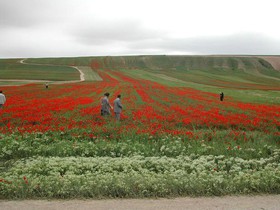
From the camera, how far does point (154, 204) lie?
6.44m

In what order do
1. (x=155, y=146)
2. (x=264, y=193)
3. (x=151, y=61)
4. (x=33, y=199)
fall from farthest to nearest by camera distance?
(x=151, y=61), (x=155, y=146), (x=264, y=193), (x=33, y=199)

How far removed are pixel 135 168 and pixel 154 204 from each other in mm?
2609

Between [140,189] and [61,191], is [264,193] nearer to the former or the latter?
[140,189]

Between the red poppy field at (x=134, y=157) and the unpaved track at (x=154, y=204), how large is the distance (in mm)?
286

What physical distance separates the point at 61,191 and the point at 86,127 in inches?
368

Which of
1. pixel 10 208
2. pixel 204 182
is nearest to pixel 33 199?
pixel 10 208

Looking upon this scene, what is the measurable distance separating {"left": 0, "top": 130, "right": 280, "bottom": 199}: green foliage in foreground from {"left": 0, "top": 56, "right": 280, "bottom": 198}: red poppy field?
0.08ft

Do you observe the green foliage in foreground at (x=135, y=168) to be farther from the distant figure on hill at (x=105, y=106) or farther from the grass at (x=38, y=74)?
the grass at (x=38, y=74)

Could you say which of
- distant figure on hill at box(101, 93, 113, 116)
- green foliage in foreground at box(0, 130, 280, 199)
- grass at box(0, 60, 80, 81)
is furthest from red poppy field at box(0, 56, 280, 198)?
grass at box(0, 60, 80, 81)

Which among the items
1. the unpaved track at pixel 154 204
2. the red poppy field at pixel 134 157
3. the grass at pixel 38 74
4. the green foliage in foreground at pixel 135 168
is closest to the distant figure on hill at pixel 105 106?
the red poppy field at pixel 134 157

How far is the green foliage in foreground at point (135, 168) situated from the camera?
6.97 meters

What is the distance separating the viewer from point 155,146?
12.5m

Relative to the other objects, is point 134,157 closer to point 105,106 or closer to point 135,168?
point 135,168

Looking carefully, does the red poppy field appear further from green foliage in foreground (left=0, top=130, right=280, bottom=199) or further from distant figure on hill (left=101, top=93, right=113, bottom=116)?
distant figure on hill (left=101, top=93, right=113, bottom=116)
